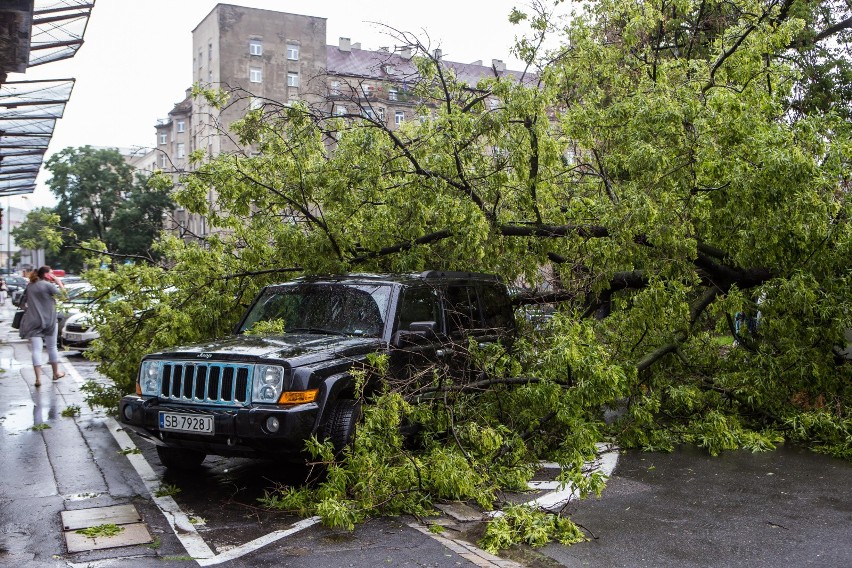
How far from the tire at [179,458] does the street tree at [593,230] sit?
2.02m

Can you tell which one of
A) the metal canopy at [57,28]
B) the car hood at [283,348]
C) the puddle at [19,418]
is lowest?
the puddle at [19,418]

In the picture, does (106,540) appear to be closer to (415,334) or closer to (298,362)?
(298,362)

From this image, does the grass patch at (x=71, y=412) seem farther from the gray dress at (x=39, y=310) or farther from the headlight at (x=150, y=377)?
the headlight at (x=150, y=377)

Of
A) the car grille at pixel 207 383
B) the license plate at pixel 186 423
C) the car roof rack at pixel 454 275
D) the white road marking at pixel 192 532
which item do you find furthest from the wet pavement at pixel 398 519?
the car roof rack at pixel 454 275

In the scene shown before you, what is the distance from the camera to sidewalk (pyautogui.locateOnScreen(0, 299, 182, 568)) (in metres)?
5.42

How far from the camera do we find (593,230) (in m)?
9.44

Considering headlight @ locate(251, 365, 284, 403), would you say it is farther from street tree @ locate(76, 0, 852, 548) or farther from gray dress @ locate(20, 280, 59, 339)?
gray dress @ locate(20, 280, 59, 339)

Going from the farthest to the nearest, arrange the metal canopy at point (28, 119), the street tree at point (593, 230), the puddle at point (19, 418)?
the metal canopy at point (28, 119)
the puddle at point (19, 418)
the street tree at point (593, 230)

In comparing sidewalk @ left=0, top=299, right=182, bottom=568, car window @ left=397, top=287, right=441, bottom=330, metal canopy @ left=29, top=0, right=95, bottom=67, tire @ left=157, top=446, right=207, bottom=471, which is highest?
metal canopy @ left=29, top=0, right=95, bottom=67

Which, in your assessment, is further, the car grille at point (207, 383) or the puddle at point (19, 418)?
the puddle at point (19, 418)

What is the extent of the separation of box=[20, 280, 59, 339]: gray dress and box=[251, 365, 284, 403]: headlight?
29.2 ft

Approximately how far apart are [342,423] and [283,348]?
806 mm

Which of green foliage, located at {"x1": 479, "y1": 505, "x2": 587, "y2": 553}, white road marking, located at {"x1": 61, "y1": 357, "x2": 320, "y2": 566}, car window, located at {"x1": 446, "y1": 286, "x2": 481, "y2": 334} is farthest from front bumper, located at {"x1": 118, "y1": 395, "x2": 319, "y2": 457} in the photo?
car window, located at {"x1": 446, "y1": 286, "x2": 481, "y2": 334}

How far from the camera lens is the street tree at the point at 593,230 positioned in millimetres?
8586
